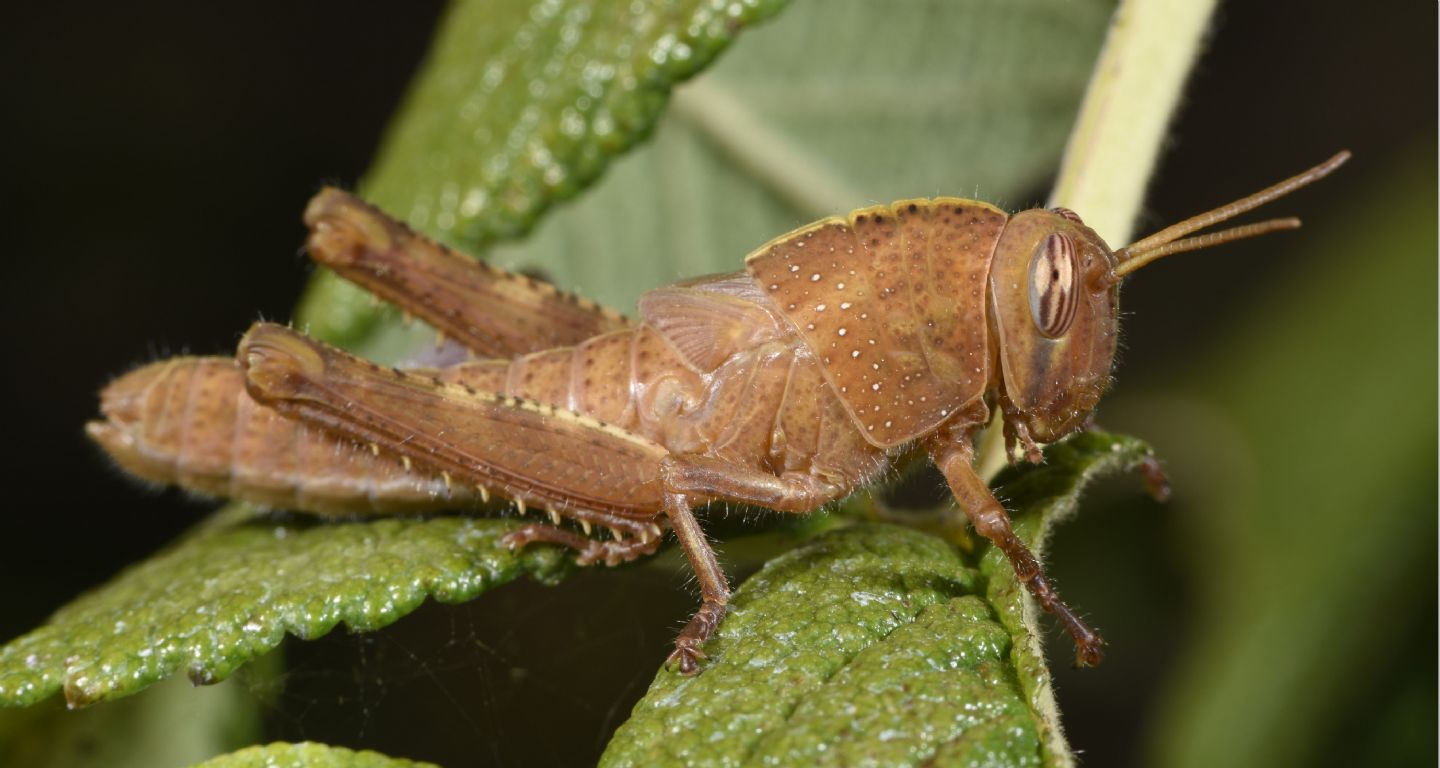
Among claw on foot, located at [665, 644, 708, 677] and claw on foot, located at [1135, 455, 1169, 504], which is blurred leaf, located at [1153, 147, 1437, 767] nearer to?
claw on foot, located at [1135, 455, 1169, 504]

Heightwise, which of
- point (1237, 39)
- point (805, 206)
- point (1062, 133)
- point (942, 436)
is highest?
point (1237, 39)

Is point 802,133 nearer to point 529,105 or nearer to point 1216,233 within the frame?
point 529,105

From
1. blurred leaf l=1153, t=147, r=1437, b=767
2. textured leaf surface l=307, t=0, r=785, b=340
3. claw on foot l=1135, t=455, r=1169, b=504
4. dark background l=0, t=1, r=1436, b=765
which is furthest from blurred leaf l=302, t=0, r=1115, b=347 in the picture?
claw on foot l=1135, t=455, r=1169, b=504

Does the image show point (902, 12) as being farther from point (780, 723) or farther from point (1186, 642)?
point (780, 723)

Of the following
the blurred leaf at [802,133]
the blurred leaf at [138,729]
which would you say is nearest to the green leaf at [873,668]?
the blurred leaf at [138,729]

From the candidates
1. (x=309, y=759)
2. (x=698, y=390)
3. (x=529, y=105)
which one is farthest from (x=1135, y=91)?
(x=309, y=759)

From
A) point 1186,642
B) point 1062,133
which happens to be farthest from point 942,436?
point 1062,133
